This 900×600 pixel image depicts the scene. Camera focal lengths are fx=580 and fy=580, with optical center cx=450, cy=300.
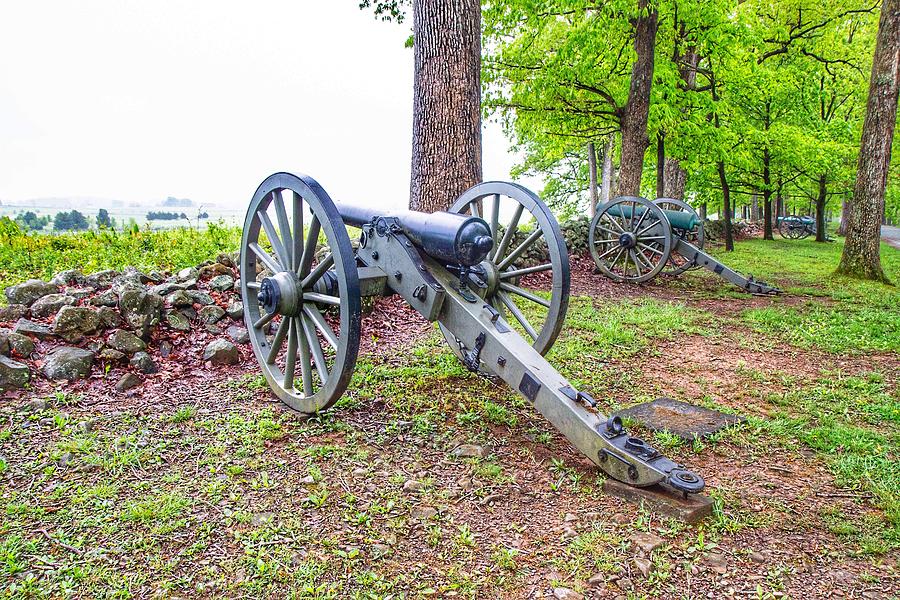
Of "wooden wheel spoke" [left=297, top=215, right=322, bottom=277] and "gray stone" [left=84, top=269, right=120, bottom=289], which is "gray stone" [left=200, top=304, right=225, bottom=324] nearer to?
"gray stone" [left=84, top=269, right=120, bottom=289]

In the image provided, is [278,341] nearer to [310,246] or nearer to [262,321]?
[262,321]

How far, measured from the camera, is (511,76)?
1162 centimetres

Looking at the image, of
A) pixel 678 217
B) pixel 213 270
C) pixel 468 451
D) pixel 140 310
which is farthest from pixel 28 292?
pixel 678 217

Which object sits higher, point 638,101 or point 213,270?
point 638,101

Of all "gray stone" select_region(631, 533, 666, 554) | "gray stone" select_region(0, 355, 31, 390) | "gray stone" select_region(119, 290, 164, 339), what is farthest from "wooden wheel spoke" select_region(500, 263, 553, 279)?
"gray stone" select_region(0, 355, 31, 390)

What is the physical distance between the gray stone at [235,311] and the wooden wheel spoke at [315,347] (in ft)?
5.00

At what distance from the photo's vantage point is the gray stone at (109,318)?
412 cm

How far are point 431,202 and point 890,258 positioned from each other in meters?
13.1

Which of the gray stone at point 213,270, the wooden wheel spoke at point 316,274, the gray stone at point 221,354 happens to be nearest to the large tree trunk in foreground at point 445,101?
the gray stone at point 213,270

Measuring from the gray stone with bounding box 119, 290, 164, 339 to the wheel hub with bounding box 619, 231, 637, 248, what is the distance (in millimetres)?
6170

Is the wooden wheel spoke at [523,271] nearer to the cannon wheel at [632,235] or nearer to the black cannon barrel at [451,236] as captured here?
→ the black cannon barrel at [451,236]

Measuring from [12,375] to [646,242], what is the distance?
25.0 feet

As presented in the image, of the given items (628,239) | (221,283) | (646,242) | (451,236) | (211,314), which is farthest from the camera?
(646,242)

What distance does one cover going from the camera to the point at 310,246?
130 inches
